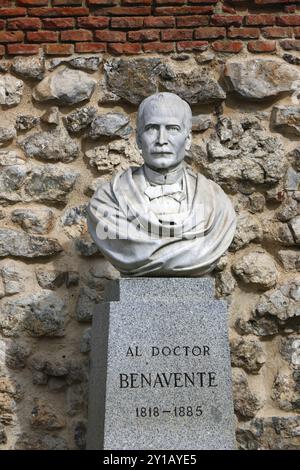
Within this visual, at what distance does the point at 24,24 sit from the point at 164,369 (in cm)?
292

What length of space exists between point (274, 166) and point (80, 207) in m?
1.33

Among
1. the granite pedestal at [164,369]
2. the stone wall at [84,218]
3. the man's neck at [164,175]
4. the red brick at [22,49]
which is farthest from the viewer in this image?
the red brick at [22,49]

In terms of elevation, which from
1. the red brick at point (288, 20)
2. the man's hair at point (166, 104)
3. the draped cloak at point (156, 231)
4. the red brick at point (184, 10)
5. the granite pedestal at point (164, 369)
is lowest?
the granite pedestal at point (164, 369)

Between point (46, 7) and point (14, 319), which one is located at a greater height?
point (46, 7)

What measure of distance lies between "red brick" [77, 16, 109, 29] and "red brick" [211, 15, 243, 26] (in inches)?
29.1

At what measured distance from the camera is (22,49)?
684cm

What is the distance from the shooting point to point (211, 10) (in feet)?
A: 22.6

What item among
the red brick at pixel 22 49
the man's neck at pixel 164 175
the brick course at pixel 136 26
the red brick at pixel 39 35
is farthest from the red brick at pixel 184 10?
the man's neck at pixel 164 175

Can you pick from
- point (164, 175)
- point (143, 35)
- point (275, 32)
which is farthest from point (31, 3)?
point (164, 175)

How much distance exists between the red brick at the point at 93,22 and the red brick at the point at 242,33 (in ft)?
2.79

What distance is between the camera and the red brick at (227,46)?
6883 millimetres

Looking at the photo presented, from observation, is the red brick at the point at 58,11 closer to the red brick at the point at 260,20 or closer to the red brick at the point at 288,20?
the red brick at the point at 260,20

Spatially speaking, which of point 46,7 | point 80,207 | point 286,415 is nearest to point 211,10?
point 46,7

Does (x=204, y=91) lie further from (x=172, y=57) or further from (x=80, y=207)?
(x=80, y=207)
